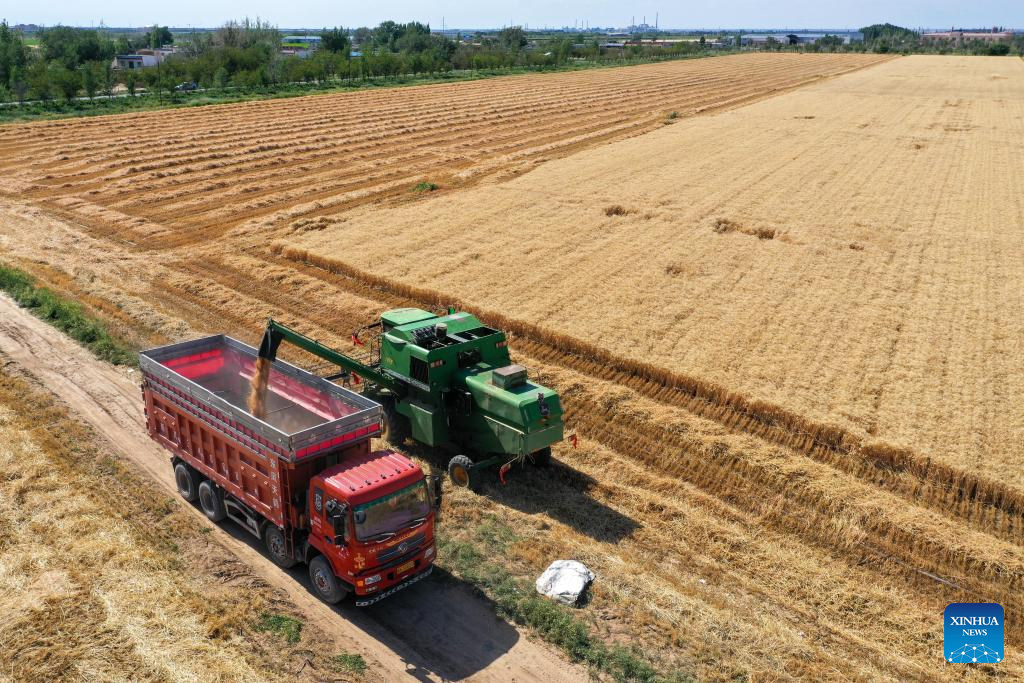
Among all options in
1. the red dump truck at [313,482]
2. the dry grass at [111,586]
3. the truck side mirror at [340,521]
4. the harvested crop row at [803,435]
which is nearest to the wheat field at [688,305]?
the harvested crop row at [803,435]

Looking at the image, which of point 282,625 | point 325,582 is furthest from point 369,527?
point 282,625

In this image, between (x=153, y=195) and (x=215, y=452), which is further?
(x=153, y=195)

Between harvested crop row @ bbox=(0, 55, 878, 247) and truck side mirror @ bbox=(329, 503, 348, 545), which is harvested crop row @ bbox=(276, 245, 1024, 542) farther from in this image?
Answer: harvested crop row @ bbox=(0, 55, 878, 247)

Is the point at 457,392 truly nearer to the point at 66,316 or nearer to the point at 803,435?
the point at 803,435

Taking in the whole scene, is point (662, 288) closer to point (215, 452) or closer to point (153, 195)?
point (215, 452)

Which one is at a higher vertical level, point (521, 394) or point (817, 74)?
point (817, 74)

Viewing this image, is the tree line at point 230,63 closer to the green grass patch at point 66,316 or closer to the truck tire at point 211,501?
the green grass patch at point 66,316

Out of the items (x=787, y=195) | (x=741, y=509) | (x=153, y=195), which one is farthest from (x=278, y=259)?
(x=787, y=195)

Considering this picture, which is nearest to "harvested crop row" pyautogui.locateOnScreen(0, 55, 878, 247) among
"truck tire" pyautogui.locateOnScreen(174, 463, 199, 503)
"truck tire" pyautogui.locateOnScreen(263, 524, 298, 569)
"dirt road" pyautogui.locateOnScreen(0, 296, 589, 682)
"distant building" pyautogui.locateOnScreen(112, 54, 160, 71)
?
"truck tire" pyautogui.locateOnScreen(174, 463, 199, 503)
